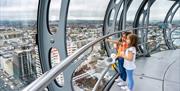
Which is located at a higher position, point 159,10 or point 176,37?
point 159,10

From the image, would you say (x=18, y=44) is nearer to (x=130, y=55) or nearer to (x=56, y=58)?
(x=56, y=58)

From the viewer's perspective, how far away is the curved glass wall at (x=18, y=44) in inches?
86.5

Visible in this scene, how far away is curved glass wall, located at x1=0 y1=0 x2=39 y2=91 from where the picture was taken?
7.21 ft

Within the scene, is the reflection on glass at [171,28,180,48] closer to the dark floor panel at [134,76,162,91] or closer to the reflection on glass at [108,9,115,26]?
the reflection on glass at [108,9,115,26]

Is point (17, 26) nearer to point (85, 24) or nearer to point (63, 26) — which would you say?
point (63, 26)

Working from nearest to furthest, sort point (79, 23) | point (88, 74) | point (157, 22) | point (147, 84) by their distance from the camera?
point (88, 74) < point (79, 23) < point (147, 84) < point (157, 22)

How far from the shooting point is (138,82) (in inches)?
151

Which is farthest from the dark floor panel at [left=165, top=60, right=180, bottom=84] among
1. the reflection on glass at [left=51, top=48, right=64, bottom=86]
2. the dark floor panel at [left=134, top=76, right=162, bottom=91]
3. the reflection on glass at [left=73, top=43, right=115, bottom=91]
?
the reflection on glass at [left=51, top=48, right=64, bottom=86]

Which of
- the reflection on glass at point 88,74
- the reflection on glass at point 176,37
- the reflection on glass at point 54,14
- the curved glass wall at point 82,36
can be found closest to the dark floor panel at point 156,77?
the reflection on glass at point 88,74

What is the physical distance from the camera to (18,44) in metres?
2.42

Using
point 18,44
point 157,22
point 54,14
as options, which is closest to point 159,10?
point 157,22

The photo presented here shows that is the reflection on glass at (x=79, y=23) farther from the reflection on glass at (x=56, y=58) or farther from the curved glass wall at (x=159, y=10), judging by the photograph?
the curved glass wall at (x=159, y=10)

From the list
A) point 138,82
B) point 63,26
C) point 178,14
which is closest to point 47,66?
point 63,26

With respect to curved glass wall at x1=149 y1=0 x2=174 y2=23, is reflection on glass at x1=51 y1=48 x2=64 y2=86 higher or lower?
lower
